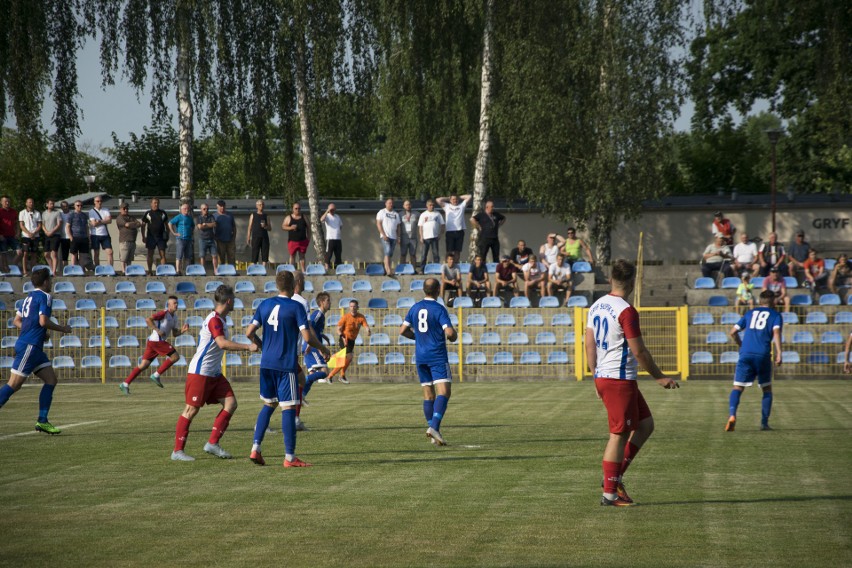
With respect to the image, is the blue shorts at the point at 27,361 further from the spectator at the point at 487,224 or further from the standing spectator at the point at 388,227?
the spectator at the point at 487,224

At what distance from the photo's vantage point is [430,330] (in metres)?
13.7

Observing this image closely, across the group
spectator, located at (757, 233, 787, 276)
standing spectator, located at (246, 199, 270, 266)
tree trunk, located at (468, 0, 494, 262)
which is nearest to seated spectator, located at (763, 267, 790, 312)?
spectator, located at (757, 233, 787, 276)

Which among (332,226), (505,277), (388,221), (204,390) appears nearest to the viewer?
(204,390)

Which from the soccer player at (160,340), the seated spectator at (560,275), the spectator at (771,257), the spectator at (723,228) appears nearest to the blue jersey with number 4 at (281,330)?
the soccer player at (160,340)

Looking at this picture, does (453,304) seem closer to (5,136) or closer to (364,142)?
(364,142)

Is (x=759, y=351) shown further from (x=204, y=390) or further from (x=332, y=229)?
(x=332, y=229)

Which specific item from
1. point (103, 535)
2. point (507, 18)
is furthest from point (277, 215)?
point (103, 535)

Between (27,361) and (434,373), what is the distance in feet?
17.8

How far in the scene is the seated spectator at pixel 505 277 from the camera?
95.6ft

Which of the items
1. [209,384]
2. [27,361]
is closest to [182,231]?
[27,361]

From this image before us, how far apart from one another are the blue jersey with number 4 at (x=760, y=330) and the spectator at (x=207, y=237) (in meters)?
18.1

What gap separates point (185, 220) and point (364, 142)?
7950 millimetres

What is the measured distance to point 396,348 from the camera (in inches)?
1113

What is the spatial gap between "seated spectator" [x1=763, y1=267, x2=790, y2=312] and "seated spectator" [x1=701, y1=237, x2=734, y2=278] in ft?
7.53
